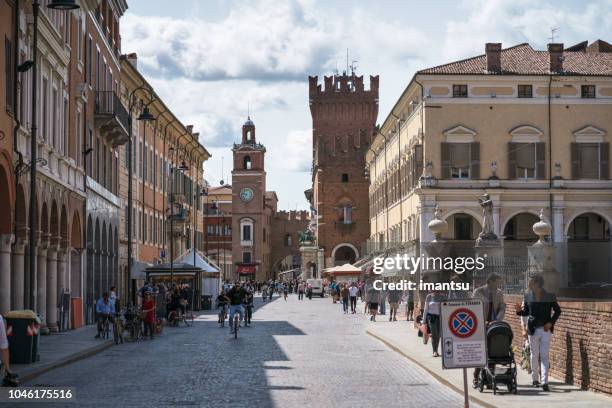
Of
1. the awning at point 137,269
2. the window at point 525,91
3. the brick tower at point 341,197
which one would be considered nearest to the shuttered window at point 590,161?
the window at point 525,91

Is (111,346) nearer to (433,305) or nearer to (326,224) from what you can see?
(433,305)

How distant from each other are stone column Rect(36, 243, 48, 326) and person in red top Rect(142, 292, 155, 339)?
2.96 m

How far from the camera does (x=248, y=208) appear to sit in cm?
15262

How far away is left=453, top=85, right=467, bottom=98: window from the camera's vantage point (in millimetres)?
59750

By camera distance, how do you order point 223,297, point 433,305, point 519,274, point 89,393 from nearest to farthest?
point 89,393, point 433,305, point 519,274, point 223,297

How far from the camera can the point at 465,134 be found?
59.4 meters

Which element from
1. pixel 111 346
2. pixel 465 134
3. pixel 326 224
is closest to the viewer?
pixel 111 346

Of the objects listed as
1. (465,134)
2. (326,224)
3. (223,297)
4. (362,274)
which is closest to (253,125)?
(326,224)

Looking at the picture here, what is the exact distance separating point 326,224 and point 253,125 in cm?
4872

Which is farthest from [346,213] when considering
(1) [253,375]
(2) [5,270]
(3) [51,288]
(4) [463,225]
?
(1) [253,375]

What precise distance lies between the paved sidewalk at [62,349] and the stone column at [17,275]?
1252 millimetres

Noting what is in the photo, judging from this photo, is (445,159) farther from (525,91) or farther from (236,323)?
(236,323)

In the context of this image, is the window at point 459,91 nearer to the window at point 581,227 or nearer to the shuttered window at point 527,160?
the shuttered window at point 527,160

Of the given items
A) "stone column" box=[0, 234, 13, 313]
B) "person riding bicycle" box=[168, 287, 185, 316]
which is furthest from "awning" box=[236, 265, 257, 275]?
"stone column" box=[0, 234, 13, 313]
